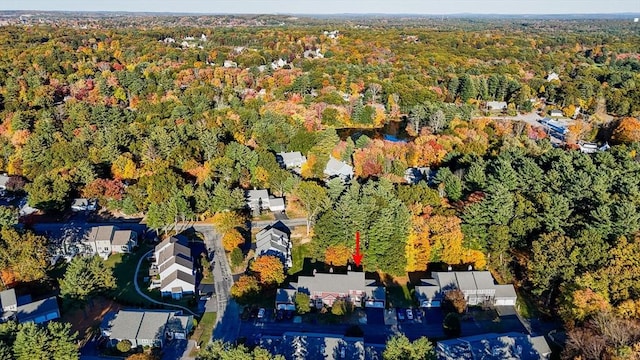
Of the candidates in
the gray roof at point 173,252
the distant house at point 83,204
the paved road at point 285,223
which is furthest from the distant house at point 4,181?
the paved road at point 285,223

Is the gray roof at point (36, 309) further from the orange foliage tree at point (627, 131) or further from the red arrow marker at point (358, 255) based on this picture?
the orange foliage tree at point (627, 131)

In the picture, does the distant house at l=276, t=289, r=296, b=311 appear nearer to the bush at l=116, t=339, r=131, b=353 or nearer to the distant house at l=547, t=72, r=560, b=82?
the bush at l=116, t=339, r=131, b=353

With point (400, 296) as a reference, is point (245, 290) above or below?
above

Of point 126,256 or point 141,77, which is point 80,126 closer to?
point 141,77

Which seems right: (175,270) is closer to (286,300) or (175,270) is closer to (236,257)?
(236,257)

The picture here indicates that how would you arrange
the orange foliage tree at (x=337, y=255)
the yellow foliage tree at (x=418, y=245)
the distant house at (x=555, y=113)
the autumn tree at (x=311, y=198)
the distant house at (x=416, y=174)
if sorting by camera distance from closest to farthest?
the orange foliage tree at (x=337, y=255) → the yellow foliage tree at (x=418, y=245) → the autumn tree at (x=311, y=198) → the distant house at (x=416, y=174) → the distant house at (x=555, y=113)

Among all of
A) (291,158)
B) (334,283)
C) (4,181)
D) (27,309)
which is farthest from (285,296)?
(4,181)

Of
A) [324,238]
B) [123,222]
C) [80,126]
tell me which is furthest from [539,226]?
[80,126]
